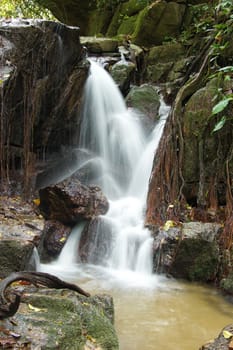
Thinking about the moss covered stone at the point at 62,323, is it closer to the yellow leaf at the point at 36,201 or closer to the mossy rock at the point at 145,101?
the yellow leaf at the point at 36,201

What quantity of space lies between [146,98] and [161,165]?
3.15m

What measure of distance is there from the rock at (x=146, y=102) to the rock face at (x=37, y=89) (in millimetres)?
1468

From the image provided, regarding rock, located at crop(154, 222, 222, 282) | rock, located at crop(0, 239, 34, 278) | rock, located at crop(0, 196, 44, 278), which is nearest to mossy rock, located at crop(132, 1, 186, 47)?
rock, located at crop(0, 196, 44, 278)

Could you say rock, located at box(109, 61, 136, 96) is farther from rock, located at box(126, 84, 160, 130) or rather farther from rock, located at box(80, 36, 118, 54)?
rock, located at box(80, 36, 118, 54)

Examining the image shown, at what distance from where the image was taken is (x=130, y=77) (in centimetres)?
1014

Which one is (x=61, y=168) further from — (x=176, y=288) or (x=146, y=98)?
(x=176, y=288)

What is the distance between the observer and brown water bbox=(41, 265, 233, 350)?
138 inches

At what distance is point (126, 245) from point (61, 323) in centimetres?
338

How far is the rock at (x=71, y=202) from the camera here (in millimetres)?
6223

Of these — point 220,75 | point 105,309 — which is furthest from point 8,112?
point 105,309

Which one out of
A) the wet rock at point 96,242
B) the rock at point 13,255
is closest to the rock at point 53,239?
the wet rock at point 96,242

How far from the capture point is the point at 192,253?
17.0 feet

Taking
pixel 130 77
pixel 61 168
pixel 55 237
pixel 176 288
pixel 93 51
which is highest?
pixel 93 51

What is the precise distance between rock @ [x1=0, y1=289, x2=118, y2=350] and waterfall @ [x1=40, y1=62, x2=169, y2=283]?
2492 mm
